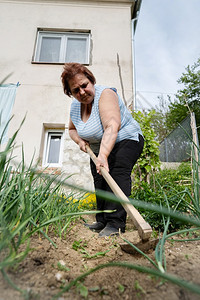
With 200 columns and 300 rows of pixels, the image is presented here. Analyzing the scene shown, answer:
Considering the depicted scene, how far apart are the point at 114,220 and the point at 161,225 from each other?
359mm

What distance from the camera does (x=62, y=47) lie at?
4.64 metres

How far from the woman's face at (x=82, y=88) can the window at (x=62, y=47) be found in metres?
3.20

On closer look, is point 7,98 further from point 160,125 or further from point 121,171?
point 160,125

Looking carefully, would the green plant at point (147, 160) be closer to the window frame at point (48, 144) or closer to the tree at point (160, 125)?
the window frame at point (48, 144)

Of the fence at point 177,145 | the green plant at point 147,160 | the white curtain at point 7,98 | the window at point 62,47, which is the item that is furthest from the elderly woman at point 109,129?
the fence at point 177,145

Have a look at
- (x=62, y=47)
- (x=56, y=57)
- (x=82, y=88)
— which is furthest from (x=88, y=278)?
(x=62, y=47)

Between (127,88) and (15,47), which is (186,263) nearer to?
(127,88)

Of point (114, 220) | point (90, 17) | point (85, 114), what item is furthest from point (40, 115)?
point (114, 220)

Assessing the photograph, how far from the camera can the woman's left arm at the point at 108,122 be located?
1.34m

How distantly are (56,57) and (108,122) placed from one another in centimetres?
396

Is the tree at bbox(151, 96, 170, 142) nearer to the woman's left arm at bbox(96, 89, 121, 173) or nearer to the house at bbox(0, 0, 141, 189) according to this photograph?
the house at bbox(0, 0, 141, 189)

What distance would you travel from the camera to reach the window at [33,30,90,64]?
15.0ft

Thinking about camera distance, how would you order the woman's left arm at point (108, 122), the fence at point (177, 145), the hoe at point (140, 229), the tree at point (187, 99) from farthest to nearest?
1. the tree at point (187, 99)
2. the fence at point (177, 145)
3. the woman's left arm at point (108, 122)
4. the hoe at point (140, 229)

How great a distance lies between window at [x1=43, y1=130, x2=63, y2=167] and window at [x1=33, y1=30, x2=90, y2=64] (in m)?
1.81
